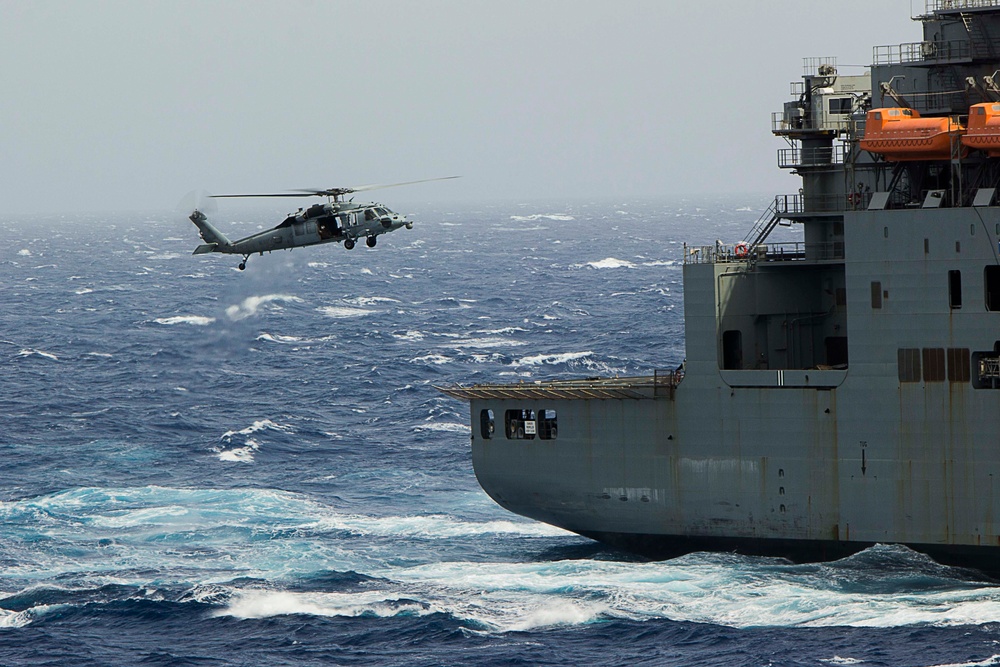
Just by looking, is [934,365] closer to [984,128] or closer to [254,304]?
[984,128]

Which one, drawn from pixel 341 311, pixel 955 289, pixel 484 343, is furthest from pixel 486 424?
pixel 341 311

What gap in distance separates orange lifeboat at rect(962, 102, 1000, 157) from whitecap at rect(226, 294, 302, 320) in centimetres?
8353

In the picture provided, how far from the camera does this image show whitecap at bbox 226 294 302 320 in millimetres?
118875

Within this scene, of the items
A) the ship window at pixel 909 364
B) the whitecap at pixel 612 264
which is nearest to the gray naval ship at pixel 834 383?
the ship window at pixel 909 364

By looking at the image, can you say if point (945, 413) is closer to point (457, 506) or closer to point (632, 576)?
point (632, 576)

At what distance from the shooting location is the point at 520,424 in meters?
43.2

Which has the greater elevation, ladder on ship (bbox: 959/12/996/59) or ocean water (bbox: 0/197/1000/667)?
ladder on ship (bbox: 959/12/996/59)

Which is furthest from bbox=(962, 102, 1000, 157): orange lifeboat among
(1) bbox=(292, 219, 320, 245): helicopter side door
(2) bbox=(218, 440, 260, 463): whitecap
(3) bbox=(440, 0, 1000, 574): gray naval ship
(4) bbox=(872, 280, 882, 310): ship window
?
(2) bbox=(218, 440, 260, 463): whitecap

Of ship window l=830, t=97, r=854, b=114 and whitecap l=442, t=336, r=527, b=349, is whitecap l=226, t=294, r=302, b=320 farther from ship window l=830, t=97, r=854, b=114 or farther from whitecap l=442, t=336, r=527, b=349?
ship window l=830, t=97, r=854, b=114

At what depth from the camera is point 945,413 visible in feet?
125

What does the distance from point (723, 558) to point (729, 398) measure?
4314mm

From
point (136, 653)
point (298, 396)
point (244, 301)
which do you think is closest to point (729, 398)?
point (136, 653)

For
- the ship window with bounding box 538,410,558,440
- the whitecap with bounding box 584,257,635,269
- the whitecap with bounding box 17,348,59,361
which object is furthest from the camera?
the whitecap with bounding box 584,257,635,269

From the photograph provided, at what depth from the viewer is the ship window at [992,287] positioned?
38.0 metres
